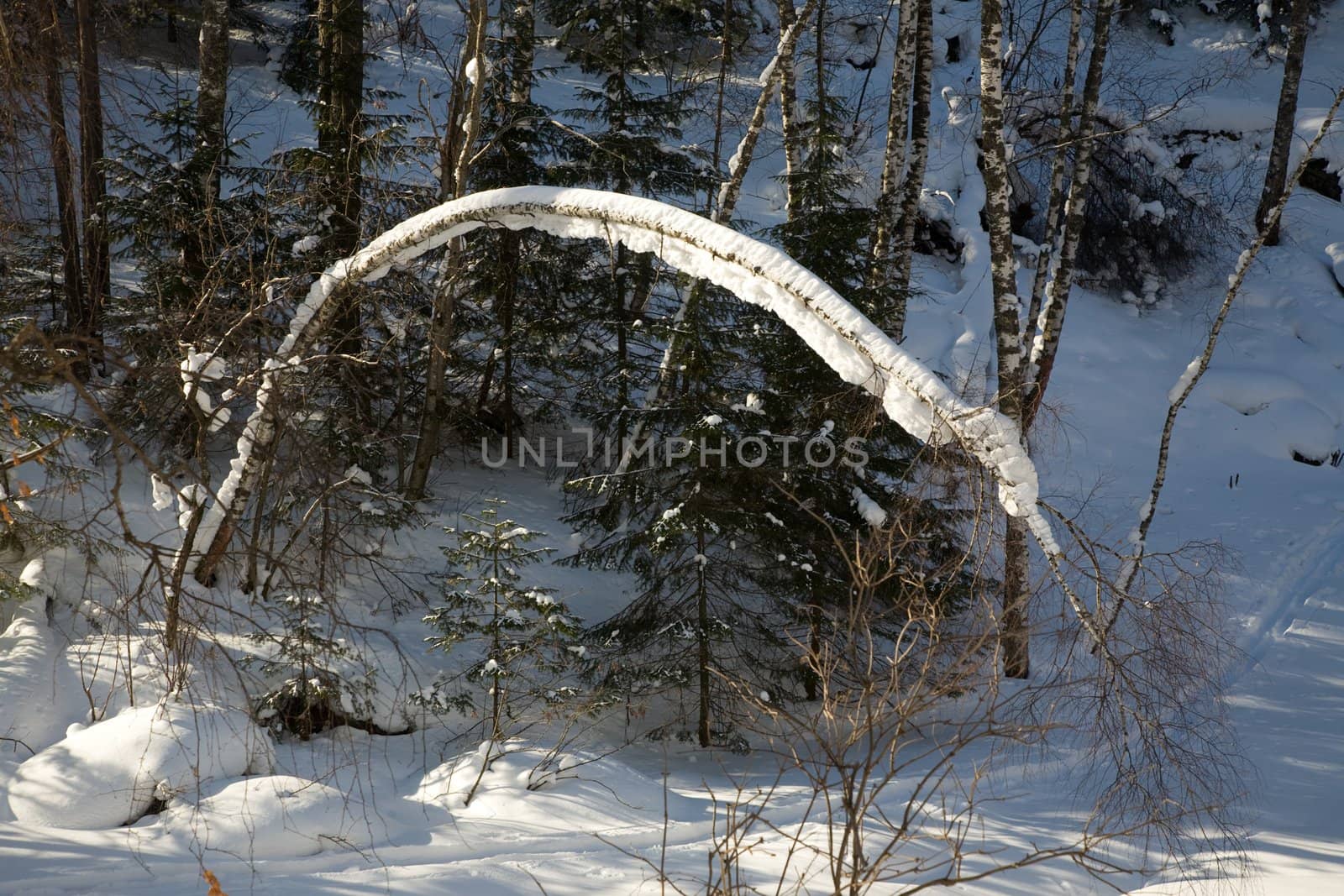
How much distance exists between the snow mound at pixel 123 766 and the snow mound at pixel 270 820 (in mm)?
225

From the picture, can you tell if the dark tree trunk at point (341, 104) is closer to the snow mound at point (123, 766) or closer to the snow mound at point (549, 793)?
the snow mound at point (123, 766)

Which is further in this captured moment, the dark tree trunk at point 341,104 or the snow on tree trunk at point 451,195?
the dark tree trunk at point 341,104

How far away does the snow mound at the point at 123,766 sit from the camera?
19.3 feet

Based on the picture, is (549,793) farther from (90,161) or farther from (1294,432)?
(1294,432)

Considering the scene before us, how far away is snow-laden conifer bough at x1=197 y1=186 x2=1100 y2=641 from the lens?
15.9 ft

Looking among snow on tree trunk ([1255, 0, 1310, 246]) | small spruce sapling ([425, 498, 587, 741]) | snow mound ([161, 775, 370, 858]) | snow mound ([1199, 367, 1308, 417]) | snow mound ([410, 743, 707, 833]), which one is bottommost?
snow mound ([410, 743, 707, 833])

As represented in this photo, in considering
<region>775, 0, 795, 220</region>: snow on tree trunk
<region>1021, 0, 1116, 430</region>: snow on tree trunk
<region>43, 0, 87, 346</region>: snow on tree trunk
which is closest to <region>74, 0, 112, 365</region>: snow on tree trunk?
<region>43, 0, 87, 346</region>: snow on tree trunk

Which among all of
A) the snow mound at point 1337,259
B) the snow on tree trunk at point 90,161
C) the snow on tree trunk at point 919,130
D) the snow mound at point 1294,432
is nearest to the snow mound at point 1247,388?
the snow mound at point 1294,432

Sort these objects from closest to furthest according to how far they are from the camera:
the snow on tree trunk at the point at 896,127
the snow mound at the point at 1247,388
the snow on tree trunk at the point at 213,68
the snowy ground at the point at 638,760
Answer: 1. the snowy ground at the point at 638,760
2. the snow on tree trunk at the point at 213,68
3. the snow on tree trunk at the point at 896,127
4. the snow mound at the point at 1247,388

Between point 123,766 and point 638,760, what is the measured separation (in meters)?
3.67

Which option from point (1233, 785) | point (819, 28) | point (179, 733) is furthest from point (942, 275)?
point (179, 733)

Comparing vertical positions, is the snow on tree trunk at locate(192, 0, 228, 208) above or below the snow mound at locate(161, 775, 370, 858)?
above

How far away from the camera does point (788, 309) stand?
17.0 feet

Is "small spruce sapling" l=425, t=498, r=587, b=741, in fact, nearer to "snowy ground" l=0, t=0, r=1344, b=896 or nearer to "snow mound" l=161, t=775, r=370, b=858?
"snowy ground" l=0, t=0, r=1344, b=896
